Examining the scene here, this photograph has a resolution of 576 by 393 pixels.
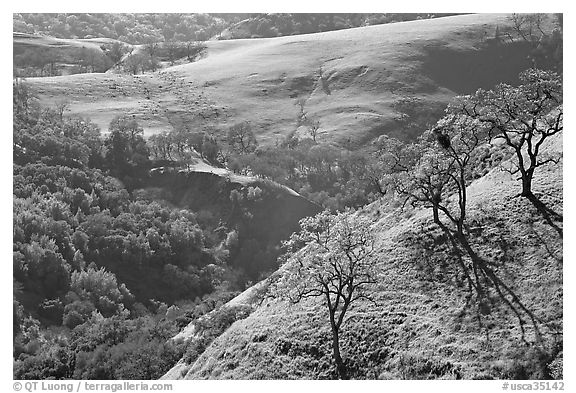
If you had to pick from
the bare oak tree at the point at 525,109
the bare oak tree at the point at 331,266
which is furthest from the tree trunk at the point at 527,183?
the bare oak tree at the point at 331,266

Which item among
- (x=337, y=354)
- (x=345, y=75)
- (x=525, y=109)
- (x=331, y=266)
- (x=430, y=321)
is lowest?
(x=337, y=354)

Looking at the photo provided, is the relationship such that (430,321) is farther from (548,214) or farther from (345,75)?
(345,75)

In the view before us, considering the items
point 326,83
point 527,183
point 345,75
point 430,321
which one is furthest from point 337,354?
point 345,75

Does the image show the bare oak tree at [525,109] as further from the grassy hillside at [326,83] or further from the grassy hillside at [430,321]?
the grassy hillside at [326,83]

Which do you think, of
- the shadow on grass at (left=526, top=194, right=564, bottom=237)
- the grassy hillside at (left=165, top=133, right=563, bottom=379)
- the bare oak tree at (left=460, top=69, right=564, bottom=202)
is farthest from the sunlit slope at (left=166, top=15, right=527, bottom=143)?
the shadow on grass at (left=526, top=194, right=564, bottom=237)

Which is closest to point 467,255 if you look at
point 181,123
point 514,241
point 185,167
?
point 514,241

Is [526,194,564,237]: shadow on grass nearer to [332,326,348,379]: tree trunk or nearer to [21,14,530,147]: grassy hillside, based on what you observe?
[332,326,348,379]: tree trunk
